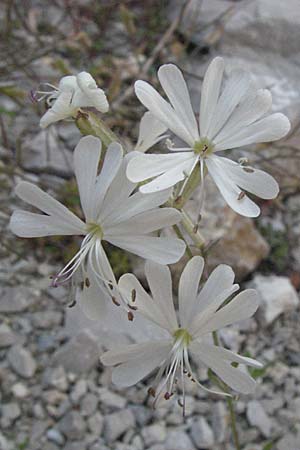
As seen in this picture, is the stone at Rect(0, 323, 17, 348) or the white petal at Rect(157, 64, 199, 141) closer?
the white petal at Rect(157, 64, 199, 141)

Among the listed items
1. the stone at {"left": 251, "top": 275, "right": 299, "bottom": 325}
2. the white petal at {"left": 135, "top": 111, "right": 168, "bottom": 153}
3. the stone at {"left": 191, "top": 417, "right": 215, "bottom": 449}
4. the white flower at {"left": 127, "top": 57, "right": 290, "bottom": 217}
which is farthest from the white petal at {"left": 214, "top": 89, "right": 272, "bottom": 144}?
the stone at {"left": 251, "top": 275, "right": 299, "bottom": 325}

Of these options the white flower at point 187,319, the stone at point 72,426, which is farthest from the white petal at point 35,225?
the stone at point 72,426

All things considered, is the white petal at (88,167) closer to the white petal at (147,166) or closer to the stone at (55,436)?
the white petal at (147,166)

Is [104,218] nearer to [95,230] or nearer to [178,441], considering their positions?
[95,230]

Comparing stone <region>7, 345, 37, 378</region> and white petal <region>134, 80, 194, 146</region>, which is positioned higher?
white petal <region>134, 80, 194, 146</region>

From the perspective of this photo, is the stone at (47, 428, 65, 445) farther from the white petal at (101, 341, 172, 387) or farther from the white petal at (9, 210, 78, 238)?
the white petal at (9, 210, 78, 238)

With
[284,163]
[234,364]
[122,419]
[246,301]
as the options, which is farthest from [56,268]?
[246,301]

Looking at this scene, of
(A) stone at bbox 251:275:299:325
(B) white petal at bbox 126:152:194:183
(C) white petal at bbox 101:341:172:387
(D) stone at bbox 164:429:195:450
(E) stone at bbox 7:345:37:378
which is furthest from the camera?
(A) stone at bbox 251:275:299:325
